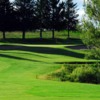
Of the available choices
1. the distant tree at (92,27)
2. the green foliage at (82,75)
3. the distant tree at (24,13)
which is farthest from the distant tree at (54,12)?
the green foliage at (82,75)

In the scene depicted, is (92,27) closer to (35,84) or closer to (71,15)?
(35,84)

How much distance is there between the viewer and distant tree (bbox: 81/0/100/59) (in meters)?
32.3

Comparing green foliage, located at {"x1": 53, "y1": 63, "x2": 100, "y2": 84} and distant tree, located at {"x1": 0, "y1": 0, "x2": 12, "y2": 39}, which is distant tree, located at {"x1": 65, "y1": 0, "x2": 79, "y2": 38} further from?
green foliage, located at {"x1": 53, "y1": 63, "x2": 100, "y2": 84}

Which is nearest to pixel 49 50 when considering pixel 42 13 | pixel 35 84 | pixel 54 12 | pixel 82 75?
pixel 82 75

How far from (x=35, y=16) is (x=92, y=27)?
48.2 metres

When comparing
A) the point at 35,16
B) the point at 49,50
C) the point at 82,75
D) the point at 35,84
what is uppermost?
the point at 35,16

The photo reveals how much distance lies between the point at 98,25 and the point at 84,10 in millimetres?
1776

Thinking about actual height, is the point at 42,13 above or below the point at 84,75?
above

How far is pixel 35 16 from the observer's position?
79.9 meters

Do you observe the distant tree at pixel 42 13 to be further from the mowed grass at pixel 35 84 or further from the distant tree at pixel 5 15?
the mowed grass at pixel 35 84

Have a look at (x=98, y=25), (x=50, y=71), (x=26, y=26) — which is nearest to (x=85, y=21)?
(x=98, y=25)

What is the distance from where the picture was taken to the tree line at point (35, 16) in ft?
249

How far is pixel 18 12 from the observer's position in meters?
78.5

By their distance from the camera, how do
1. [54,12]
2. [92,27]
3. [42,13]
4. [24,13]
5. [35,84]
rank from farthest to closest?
1. [54,12]
2. [42,13]
3. [24,13]
4. [92,27]
5. [35,84]
